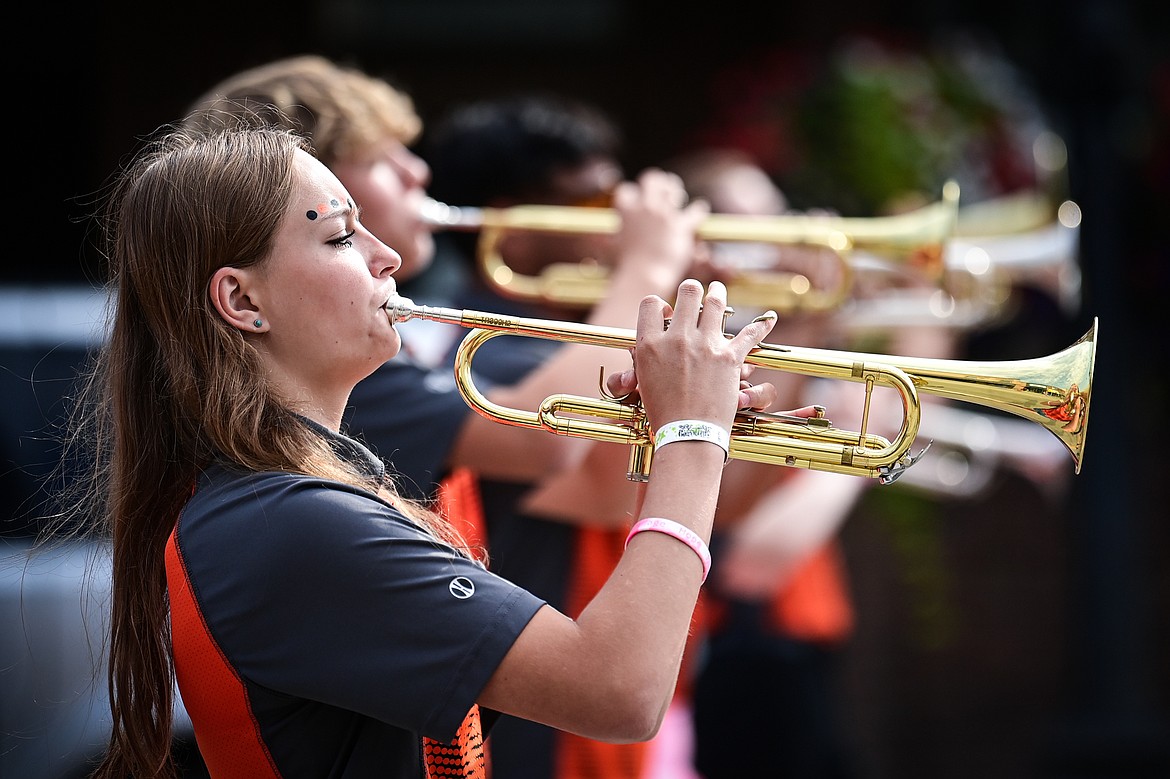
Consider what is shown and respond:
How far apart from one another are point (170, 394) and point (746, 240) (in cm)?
169

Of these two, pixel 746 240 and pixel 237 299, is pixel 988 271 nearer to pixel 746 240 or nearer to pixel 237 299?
pixel 746 240

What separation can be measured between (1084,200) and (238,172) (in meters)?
3.68

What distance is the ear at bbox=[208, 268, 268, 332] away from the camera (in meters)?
1.64

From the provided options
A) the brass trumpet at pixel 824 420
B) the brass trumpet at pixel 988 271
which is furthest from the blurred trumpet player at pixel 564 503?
the brass trumpet at pixel 988 271

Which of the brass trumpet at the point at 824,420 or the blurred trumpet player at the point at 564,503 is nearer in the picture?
the brass trumpet at the point at 824,420

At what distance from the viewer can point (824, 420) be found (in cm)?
188

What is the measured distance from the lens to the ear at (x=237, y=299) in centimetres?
164

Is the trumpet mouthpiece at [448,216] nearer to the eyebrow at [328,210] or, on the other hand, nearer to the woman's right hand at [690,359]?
the eyebrow at [328,210]

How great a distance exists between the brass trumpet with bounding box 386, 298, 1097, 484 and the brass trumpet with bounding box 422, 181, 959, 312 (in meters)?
1.10

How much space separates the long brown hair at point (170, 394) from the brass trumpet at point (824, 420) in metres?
0.20

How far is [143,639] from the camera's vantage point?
163 centimetres

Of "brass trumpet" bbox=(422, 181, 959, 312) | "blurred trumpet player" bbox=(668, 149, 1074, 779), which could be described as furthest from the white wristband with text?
"blurred trumpet player" bbox=(668, 149, 1074, 779)

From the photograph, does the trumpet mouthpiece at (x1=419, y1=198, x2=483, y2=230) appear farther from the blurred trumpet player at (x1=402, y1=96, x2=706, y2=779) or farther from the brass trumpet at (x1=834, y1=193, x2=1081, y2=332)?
the brass trumpet at (x1=834, y1=193, x2=1081, y2=332)

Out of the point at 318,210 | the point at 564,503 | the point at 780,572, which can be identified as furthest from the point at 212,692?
the point at 780,572
